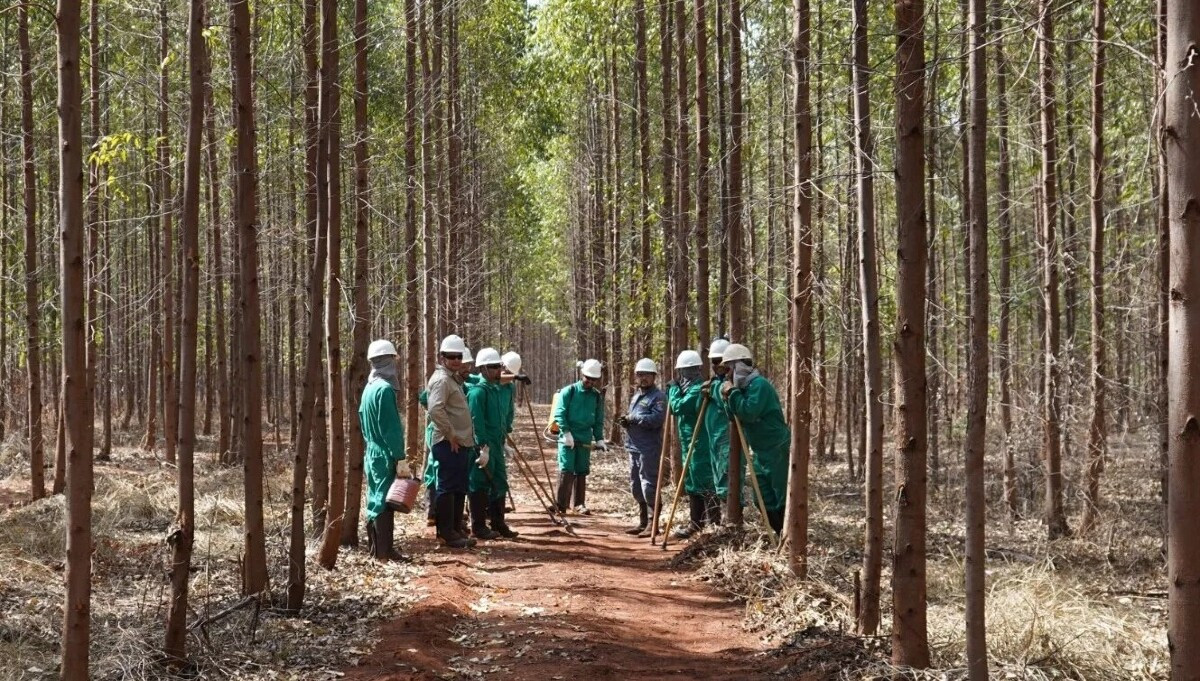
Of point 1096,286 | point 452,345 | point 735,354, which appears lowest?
point 735,354

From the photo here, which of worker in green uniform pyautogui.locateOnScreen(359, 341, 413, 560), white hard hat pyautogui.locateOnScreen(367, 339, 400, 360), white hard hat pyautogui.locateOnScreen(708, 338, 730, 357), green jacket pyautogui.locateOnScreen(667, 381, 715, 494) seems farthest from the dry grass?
white hard hat pyautogui.locateOnScreen(708, 338, 730, 357)

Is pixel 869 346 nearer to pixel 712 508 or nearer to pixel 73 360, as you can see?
pixel 73 360

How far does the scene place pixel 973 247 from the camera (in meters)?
4.75

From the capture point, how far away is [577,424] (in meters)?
13.8

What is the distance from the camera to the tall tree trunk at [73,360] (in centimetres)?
459

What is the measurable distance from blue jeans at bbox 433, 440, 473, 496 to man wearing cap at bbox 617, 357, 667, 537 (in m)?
2.57

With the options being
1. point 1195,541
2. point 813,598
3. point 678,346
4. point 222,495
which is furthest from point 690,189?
point 1195,541

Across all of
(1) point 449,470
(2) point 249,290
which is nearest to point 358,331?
(1) point 449,470

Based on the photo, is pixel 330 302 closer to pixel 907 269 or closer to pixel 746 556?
pixel 746 556

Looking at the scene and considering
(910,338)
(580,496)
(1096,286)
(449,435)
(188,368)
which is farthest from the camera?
(580,496)

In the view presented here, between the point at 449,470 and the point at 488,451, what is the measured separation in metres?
1.09

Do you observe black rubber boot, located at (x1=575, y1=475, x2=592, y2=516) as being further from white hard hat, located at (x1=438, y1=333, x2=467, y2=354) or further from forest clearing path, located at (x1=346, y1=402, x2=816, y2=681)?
white hard hat, located at (x1=438, y1=333, x2=467, y2=354)

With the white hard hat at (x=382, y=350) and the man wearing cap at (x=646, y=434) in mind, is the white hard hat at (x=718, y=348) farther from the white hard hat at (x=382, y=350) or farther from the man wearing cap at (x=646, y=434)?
the white hard hat at (x=382, y=350)

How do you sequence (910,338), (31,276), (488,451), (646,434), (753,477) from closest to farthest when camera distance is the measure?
1. (910,338)
2. (753,477)
3. (488,451)
4. (31,276)
5. (646,434)
